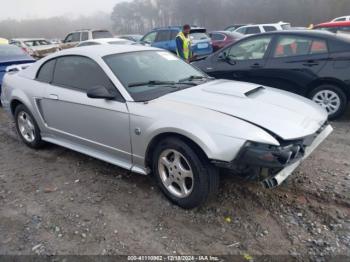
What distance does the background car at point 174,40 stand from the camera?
12.1m

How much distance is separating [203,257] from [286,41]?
4420 millimetres

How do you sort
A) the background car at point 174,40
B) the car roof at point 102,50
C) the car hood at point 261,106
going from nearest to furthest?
1. the car hood at point 261,106
2. the car roof at point 102,50
3. the background car at point 174,40

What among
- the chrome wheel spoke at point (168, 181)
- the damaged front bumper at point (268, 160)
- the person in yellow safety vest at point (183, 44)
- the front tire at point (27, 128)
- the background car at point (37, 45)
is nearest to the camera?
the damaged front bumper at point (268, 160)

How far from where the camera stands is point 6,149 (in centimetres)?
486

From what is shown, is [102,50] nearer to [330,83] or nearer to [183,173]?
[183,173]

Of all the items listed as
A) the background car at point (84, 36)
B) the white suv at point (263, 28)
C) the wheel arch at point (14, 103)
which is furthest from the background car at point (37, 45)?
the wheel arch at point (14, 103)

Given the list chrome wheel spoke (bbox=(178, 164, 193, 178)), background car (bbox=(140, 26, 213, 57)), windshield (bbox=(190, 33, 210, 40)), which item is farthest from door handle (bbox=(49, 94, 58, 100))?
windshield (bbox=(190, 33, 210, 40))

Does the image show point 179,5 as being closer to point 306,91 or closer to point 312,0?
point 312,0

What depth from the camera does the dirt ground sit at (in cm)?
260

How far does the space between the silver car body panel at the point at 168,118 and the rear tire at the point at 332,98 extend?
2.04 metres

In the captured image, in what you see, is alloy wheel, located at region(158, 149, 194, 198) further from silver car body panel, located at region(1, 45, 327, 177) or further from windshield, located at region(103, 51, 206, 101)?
windshield, located at region(103, 51, 206, 101)

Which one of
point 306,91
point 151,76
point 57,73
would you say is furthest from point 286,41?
point 57,73

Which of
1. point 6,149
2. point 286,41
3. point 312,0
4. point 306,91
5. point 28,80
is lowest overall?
point 6,149

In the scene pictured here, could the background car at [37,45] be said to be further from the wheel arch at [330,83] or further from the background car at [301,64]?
the wheel arch at [330,83]
